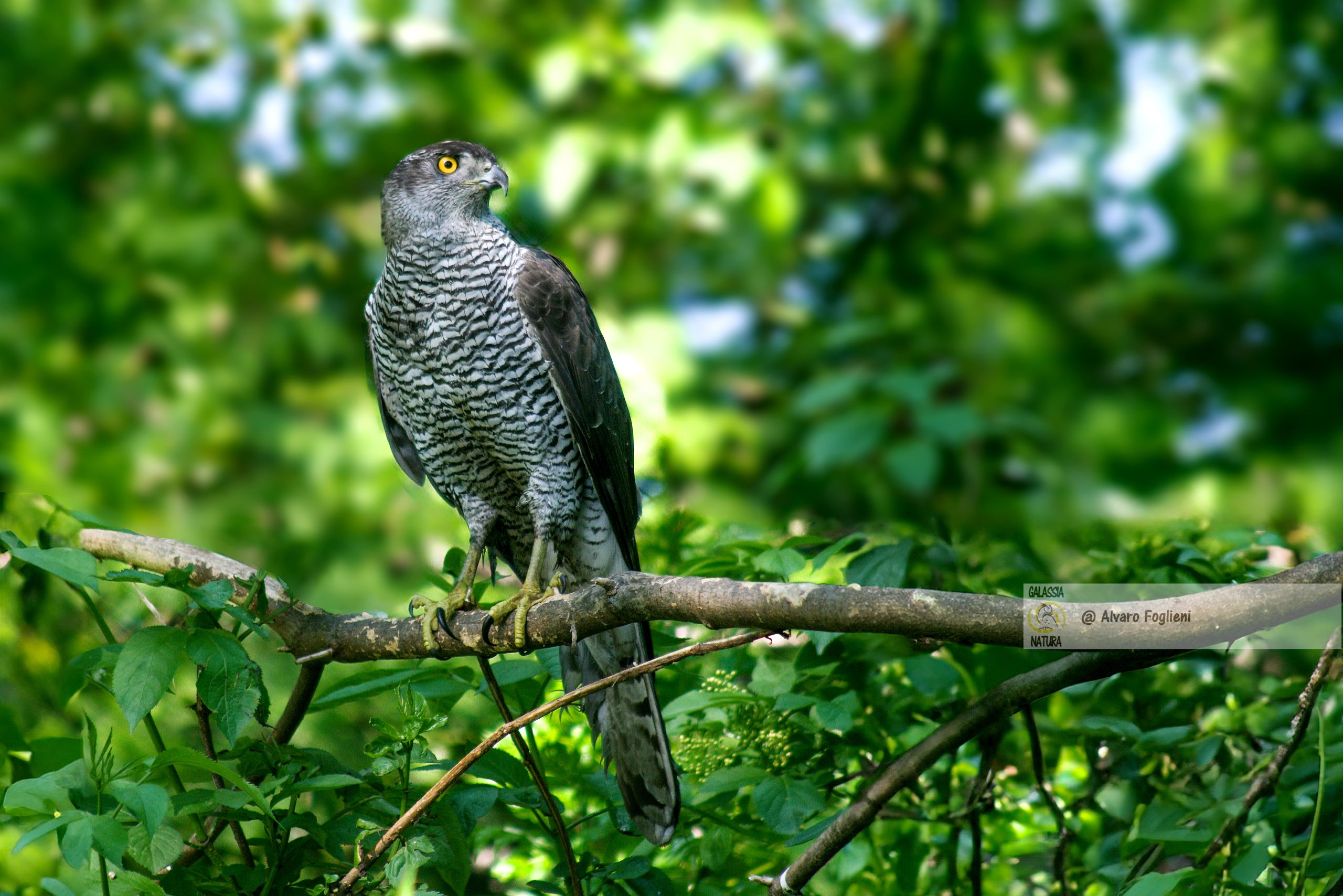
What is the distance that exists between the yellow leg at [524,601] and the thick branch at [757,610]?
8cm

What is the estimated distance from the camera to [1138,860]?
5.92ft

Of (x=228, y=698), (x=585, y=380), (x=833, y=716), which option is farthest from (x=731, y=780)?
(x=585, y=380)

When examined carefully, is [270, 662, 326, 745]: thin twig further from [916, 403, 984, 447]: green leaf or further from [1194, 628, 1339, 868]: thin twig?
[916, 403, 984, 447]: green leaf

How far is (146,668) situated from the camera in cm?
143

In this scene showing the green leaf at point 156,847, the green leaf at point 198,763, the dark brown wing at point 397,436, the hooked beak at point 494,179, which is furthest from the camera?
the dark brown wing at point 397,436

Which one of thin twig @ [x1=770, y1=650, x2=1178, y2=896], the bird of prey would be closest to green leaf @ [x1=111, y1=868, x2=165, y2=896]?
thin twig @ [x1=770, y1=650, x2=1178, y2=896]

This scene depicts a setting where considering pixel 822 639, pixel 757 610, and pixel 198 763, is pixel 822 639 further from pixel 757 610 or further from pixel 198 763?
pixel 198 763

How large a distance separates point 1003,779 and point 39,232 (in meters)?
4.61

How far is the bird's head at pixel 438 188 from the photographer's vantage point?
111 inches

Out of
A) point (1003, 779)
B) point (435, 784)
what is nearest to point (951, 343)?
point (1003, 779)

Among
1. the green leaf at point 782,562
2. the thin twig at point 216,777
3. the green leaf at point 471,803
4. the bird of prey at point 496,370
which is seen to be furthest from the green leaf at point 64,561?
the bird of prey at point 496,370

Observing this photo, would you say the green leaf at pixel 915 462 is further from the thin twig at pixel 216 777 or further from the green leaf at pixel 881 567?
the thin twig at pixel 216 777

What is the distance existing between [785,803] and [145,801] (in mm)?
895

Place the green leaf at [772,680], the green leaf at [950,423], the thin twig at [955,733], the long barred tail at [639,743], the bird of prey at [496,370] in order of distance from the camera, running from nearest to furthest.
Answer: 1. the thin twig at [955,733]
2. the green leaf at [772,680]
3. the long barred tail at [639,743]
4. the bird of prey at [496,370]
5. the green leaf at [950,423]
